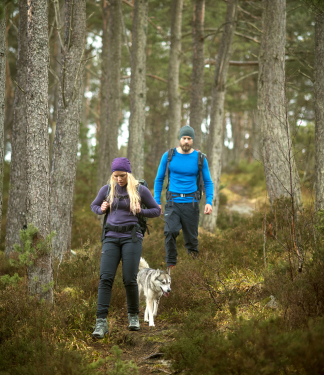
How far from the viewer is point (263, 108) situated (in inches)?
346

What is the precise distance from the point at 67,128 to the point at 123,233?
364 cm

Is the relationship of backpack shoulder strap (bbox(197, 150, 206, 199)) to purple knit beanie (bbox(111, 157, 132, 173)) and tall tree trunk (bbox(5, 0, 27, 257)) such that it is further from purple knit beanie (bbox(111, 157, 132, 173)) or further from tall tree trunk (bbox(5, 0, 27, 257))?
tall tree trunk (bbox(5, 0, 27, 257))

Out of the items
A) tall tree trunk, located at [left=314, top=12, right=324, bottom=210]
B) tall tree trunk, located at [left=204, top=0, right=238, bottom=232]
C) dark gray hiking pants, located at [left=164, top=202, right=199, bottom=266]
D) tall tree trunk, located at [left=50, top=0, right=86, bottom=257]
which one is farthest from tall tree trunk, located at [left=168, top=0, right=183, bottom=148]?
dark gray hiking pants, located at [left=164, top=202, right=199, bottom=266]

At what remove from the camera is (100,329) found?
15.0 ft

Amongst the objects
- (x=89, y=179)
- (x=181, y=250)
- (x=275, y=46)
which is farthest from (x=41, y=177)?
(x=89, y=179)

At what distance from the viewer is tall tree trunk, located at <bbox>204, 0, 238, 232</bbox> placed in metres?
12.3

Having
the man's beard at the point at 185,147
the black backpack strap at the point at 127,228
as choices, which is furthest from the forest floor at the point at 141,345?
the man's beard at the point at 185,147

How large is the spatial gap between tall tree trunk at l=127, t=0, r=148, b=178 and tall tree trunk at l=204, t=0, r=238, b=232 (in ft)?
9.57

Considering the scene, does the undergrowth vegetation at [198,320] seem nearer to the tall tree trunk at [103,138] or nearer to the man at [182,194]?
the man at [182,194]

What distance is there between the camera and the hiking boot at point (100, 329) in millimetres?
4527

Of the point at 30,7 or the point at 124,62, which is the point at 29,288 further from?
the point at 124,62

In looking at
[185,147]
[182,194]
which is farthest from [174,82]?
[182,194]

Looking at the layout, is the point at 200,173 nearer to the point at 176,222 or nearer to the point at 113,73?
the point at 176,222

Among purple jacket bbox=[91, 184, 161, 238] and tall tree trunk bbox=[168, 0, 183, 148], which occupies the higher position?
tall tree trunk bbox=[168, 0, 183, 148]
